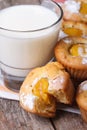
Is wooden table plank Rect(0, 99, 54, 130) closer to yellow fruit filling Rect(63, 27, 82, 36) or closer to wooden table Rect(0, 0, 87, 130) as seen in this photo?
wooden table Rect(0, 0, 87, 130)

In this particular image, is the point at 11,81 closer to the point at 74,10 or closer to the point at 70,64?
the point at 70,64

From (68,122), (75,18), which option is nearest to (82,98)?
(68,122)

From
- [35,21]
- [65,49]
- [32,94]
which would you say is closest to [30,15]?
[35,21]

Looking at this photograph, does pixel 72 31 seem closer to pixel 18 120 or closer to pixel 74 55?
pixel 74 55

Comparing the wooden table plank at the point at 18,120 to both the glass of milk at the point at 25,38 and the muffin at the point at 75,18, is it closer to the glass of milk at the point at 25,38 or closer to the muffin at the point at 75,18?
the glass of milk at the point at 25,38

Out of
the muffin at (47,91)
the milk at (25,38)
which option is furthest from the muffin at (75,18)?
the muffin at (47,91)
